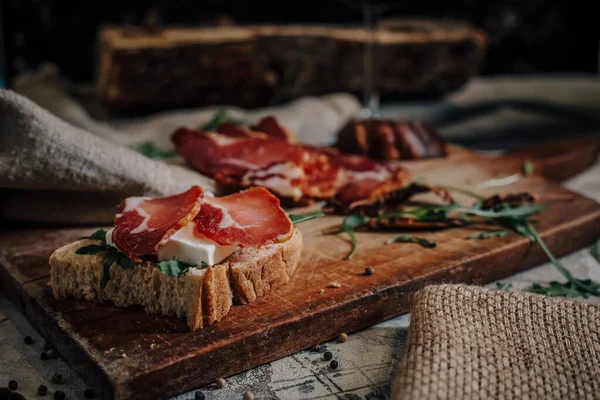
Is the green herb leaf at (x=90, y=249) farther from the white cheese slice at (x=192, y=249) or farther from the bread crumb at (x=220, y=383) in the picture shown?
the bread crumb at (x=220, y=383)

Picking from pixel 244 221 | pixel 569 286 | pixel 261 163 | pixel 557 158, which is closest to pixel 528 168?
pixel 557 158

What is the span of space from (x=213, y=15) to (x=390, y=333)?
3801mm

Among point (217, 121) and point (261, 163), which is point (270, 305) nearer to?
point (261, 163)

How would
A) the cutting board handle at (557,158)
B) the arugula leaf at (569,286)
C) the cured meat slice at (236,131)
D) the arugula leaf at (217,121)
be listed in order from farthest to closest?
1. the arugula leaf at (217,121)
2. the cutting board handle at (557,158)
3. the cured meat slice at (236,131)
4. the arugula leaf at (569,286)

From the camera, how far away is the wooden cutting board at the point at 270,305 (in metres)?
1.84

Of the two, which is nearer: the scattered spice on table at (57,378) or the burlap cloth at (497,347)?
the burlap cloth at (497,347)

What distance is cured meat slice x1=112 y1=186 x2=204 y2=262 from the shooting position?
2.01 m

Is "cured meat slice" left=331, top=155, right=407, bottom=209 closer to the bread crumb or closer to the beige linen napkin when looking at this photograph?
the beige linen napkin

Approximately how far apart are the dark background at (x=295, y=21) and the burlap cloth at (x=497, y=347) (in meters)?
3.60

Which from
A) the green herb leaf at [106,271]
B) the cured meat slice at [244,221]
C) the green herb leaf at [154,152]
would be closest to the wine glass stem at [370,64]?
the green herb leaf at [154,152]

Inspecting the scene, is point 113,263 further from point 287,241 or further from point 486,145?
point 486,145

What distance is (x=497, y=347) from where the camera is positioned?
71.6 inches

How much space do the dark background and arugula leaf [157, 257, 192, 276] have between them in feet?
10.9

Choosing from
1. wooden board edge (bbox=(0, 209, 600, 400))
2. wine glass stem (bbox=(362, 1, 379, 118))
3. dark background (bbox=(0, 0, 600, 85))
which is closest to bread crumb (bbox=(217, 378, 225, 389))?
wooden board edge (bbox=(0, 209, 600, 400))
